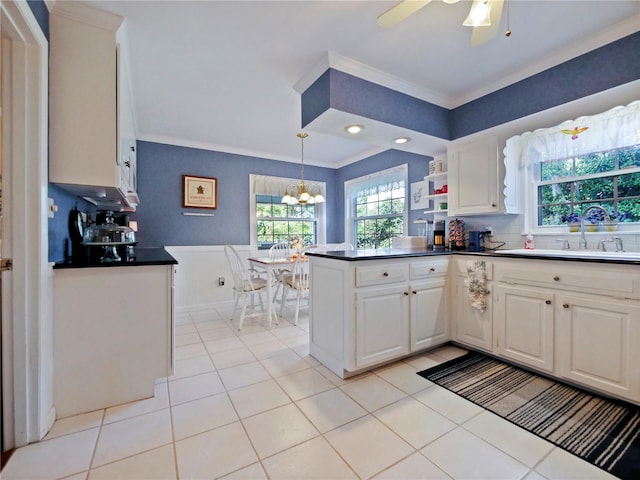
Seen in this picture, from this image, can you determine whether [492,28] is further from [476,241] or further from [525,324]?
[525,324]

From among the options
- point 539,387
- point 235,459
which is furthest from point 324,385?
point 539,387

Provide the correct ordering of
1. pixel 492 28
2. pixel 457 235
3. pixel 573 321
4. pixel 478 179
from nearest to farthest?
pixel 492 28 < pixel 573 321 < pixel 478 179 < pixel 457 235

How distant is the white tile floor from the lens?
4.13 ft

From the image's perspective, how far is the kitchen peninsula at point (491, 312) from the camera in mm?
1690

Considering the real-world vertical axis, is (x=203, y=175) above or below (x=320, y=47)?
below

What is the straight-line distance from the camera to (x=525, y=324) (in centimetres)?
208

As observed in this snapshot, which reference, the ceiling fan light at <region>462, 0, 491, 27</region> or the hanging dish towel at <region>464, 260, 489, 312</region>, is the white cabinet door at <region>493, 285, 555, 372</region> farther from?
the ceiling fan light at <region>462, 0, 491, 27</region>

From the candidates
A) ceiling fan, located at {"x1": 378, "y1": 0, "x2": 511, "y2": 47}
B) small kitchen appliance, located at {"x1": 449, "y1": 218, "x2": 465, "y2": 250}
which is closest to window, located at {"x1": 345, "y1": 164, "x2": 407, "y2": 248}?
small kitchen appliance, located at {"x1": 449, "y1": 218, "x2": 465, "y2": 250}

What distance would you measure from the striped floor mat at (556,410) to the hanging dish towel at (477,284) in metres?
0.48

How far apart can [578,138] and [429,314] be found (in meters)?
1.88

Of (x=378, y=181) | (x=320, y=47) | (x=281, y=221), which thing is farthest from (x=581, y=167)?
(x=281, y=221)

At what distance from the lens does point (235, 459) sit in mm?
1322

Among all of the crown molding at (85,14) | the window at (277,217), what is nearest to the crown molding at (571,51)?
the crown molding at (85,14)

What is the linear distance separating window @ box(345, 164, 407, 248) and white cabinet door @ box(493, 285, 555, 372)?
6.48 feet
